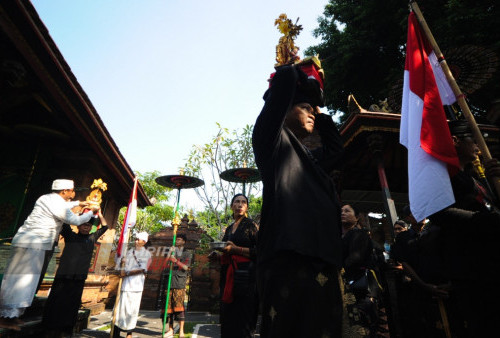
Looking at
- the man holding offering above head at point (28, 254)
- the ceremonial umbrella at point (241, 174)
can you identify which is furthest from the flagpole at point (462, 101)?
the man holding offering above head at point (28, 254)

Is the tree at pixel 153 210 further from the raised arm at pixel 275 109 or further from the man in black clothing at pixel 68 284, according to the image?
the raised arm at pixel 275 109

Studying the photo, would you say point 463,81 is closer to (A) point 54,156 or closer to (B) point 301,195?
(B) point 301,195

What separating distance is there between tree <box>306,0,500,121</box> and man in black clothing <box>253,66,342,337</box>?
11.3 metres

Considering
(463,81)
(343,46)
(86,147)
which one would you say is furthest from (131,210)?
(343,46)

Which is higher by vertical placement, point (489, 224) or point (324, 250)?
point (489, 224)

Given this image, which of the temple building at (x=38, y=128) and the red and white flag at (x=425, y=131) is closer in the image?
the red and white flag at (x=425, y=131)

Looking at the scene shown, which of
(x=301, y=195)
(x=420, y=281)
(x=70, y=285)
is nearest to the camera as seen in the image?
(x=301, y=195)

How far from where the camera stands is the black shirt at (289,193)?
4.10ft

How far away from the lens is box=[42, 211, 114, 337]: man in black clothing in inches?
173

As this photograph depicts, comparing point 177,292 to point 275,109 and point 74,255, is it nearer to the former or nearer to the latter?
point 74,255

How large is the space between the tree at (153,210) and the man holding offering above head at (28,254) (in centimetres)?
2485

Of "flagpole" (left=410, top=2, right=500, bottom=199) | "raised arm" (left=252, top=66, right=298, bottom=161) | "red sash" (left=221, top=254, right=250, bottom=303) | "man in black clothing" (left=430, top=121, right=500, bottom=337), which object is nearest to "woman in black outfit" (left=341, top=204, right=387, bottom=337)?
"man in black clothing" (left=430, top=121, right=500, bottom=337)

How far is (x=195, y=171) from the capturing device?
1330 centimetres

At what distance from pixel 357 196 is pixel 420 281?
6.21 metres
